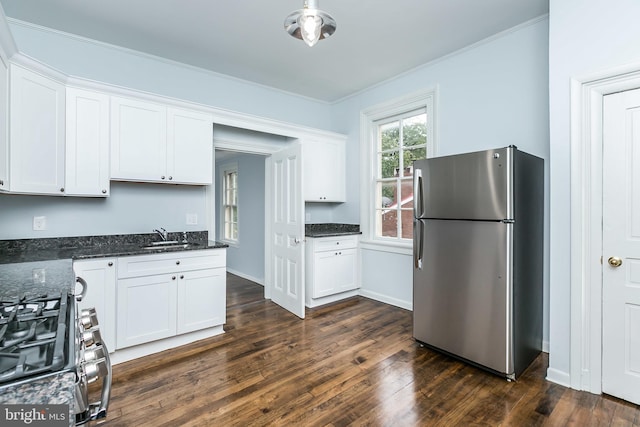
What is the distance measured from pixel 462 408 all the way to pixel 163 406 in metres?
1.89

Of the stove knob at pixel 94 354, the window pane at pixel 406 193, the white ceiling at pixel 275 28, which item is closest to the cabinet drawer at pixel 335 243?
the window pane at pixel 406 193

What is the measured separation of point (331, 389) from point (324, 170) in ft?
9.35

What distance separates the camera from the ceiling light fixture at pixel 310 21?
1623mm

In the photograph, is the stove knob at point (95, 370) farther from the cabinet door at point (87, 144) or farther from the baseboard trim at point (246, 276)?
the baseboard trim at point (246, 276)

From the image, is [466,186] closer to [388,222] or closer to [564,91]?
[564,91]

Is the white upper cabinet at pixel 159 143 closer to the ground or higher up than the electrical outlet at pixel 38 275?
higher up

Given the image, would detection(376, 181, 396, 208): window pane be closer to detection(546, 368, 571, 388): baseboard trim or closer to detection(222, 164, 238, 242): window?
detection(546, 368, 571, 388): baseboard trim

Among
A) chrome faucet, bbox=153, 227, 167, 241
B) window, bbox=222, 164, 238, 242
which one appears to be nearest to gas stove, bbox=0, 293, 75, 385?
chrome faucet, bbox=153, 227, 167, 241

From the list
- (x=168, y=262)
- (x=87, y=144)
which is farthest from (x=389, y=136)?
(x=87, y=144)

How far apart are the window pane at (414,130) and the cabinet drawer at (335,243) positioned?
1431 mm

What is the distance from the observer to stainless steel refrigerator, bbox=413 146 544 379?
2178 millimetres

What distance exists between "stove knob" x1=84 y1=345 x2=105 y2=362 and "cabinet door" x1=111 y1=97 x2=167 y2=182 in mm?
2272

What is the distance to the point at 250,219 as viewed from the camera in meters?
5.30

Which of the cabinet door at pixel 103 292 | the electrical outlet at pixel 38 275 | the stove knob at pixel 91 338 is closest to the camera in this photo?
the stove knob at pixel 91 338
